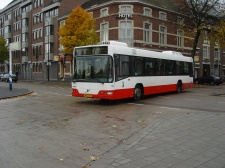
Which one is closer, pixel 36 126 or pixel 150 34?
pixel 36 126

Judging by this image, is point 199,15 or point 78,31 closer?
point 199,15

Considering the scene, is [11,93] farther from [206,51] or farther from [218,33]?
[206,51]

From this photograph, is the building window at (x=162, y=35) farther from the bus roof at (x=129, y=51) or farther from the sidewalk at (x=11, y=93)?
the sidewalk at (x=11, y=93)

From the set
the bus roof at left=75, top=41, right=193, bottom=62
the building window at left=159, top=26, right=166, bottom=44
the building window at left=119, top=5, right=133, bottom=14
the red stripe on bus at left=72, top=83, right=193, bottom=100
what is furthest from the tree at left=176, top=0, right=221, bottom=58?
the red stripe on bus at left=72, top=83, right=193, bottom=100

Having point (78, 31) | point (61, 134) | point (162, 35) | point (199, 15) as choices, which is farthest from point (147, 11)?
point (61, 134)

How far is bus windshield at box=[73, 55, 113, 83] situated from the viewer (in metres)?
13.5

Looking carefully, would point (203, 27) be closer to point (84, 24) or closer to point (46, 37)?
point (84, 24)

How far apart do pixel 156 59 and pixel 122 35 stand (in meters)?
20.5

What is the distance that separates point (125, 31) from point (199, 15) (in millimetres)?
9917

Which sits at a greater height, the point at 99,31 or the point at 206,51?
the point at 99,31

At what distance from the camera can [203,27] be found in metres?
31.4

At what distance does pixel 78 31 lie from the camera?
1284 inches

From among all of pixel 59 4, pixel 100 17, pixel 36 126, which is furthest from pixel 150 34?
pixel 36 126

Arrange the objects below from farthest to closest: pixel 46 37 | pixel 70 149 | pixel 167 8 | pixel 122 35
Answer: pixel 46 37
pixel 167 8
pixel 122 35
pixel 70 149
